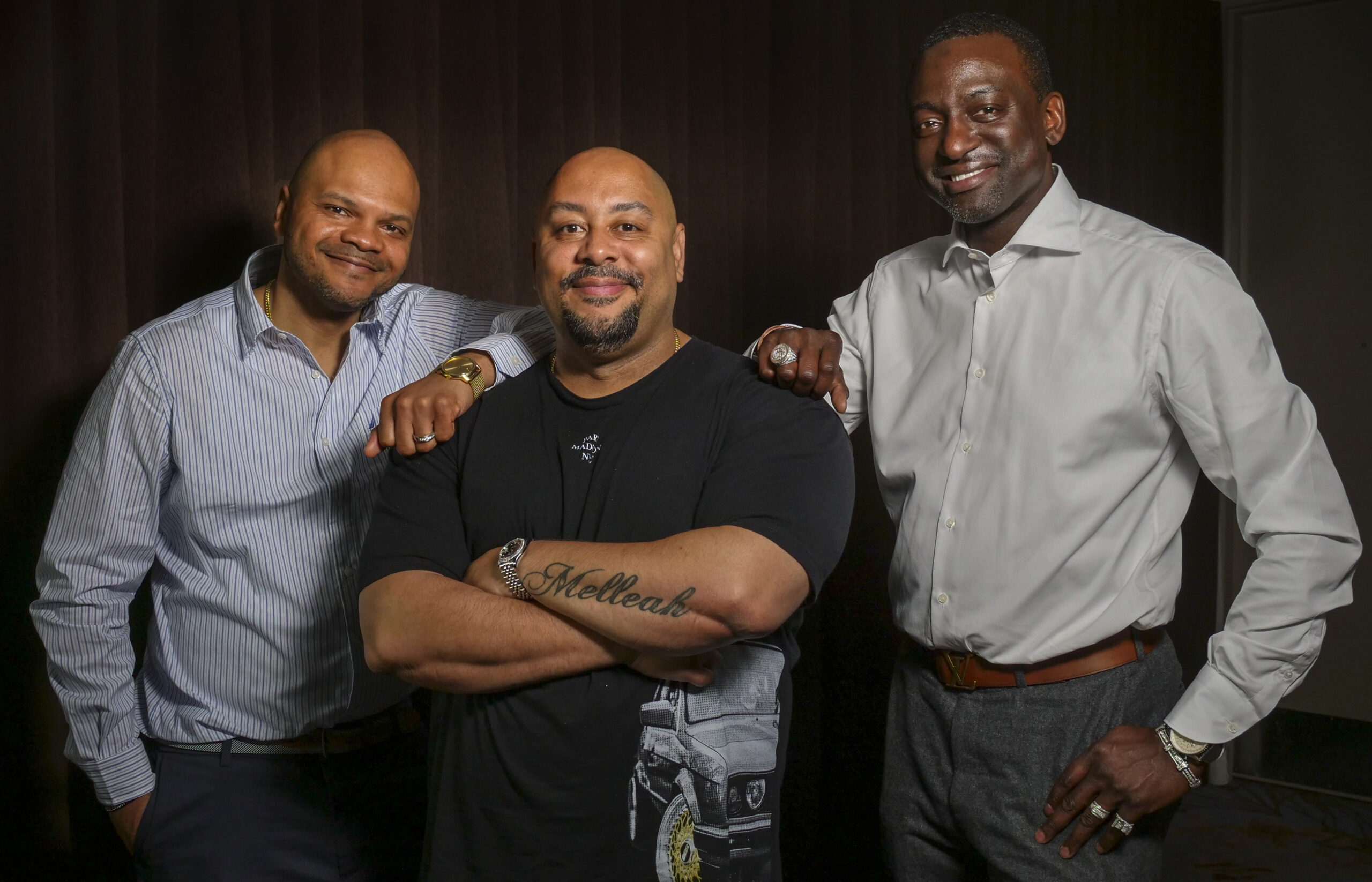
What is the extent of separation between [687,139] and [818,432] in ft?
5.39

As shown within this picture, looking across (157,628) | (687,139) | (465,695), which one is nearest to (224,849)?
(157,628)

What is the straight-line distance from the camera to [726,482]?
1.57 metres

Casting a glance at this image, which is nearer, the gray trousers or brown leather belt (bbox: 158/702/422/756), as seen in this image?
the gray trousers

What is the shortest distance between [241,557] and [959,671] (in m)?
1.30

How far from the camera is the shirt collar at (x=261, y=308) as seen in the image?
203cm

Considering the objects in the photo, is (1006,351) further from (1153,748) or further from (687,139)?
(687,139)

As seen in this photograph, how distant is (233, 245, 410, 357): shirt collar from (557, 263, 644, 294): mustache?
1.96 ft

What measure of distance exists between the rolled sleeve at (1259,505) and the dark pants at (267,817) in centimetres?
146

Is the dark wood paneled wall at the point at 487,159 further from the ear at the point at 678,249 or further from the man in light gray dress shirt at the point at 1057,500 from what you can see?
the man in light gray dress shirt at the point at 1057,500

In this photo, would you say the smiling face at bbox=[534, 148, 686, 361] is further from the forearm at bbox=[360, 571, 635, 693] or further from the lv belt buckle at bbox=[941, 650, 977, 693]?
the lv belt buckle at bbox=[941, 650, 977, 693]

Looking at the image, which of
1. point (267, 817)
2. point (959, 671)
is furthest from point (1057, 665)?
point (267, 817)

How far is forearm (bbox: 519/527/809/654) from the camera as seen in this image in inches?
57.5

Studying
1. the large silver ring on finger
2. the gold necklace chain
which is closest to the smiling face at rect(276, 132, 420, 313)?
the gold necklace chain

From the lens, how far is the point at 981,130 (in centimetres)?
192
